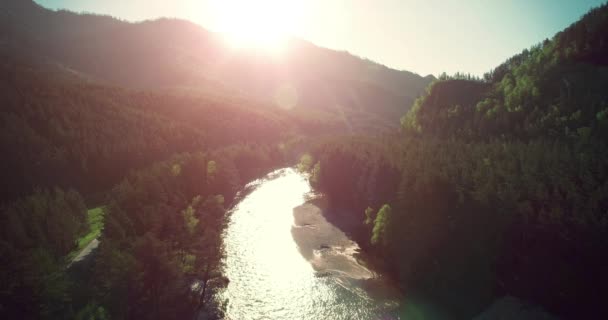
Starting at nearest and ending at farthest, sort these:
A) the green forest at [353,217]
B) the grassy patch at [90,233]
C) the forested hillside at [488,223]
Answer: the green forest at [353,217] → the forested hillside at [488,223] → the grassy patch at [90,233]

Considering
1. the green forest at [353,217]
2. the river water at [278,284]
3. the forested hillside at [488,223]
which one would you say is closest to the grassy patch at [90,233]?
the green forest at [353,217]

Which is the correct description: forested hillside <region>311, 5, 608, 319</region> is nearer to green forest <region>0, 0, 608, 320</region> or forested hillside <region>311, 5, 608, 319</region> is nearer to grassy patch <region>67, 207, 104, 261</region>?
green forest <region>0, 0, 608, 320</region>

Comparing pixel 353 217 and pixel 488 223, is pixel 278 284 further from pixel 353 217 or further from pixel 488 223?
pixel 353 217

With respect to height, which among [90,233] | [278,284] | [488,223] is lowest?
[90,233]

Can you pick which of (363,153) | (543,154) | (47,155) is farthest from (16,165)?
(543,154)

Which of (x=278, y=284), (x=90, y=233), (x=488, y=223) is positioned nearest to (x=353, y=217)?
(x=278, y=284)

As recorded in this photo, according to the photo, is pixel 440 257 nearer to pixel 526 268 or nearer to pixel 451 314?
pixel 451 314

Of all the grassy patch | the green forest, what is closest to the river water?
the green forest

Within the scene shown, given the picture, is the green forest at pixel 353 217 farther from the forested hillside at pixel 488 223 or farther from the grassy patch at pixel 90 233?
the grassy patch at pixel 90 233
